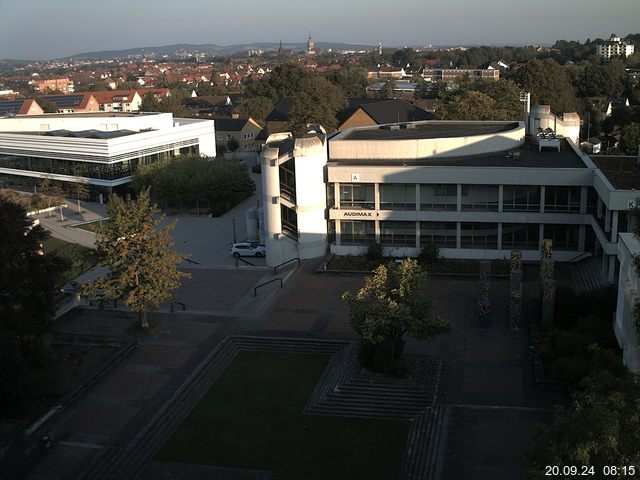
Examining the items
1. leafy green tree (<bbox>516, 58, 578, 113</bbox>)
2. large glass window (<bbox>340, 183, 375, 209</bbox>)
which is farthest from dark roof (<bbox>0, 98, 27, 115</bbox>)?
large glass window (<bbox>340, 183, 375, 209</bbox>)

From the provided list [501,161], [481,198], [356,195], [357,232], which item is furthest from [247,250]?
[501,161]

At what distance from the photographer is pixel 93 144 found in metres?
55.4

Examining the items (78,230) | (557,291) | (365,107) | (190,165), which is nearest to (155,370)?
(557,291)

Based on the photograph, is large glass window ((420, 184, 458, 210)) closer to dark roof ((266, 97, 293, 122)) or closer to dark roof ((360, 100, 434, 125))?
dark roof ((360, 100, 434, 125))

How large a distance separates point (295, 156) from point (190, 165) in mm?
18904

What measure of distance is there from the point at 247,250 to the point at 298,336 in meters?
12.5

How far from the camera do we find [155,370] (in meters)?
25.2

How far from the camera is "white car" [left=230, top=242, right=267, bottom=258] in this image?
39.0 metres

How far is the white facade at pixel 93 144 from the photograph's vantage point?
183 feet

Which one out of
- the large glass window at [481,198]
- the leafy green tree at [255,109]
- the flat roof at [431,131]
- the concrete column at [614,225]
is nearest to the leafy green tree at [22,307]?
the large glass window at [481,198]

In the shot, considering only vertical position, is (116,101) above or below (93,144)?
above

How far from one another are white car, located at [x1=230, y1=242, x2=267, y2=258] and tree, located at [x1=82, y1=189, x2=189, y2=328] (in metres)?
10.8

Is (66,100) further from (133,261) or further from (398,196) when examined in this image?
(133,261)
